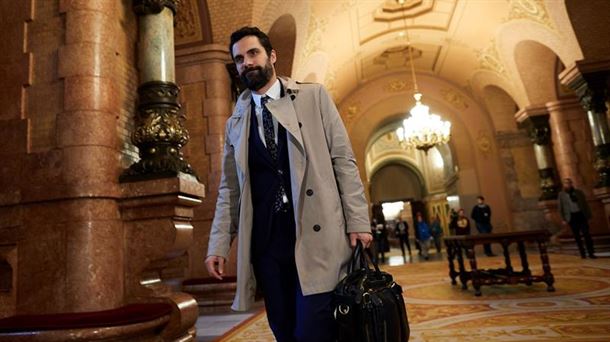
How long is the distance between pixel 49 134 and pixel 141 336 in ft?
5.29

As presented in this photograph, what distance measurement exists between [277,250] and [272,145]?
0.39 metres

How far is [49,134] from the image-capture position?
3.05 metres

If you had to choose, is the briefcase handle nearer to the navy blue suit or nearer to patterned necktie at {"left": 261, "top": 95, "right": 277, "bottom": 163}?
the navy blue suit

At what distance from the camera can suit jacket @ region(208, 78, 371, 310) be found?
55.1 inches

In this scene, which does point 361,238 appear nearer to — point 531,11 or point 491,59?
point 531,11

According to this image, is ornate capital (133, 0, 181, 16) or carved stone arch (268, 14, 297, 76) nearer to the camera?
ornate capital (133, 0, 181, 16)

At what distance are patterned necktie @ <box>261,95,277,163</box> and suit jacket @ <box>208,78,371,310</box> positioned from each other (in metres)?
0.05

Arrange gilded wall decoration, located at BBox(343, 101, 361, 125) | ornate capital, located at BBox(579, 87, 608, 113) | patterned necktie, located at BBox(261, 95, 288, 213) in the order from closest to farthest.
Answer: patterned necktie, located at BBox(261, 95, 288, 213) < ornate capital, located at BBox(579, 87, 608, 113) < gilded wall decoration, located at BBox(343, 101, 361, 125)

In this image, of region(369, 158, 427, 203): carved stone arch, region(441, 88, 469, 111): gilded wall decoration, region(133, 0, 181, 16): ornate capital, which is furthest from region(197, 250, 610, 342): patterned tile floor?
region(369, 158, 427, 203): carved stone arch

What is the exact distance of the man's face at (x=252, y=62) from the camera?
63.6 inches

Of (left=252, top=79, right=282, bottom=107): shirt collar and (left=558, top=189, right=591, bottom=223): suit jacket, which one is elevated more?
(left=252, top=79, right=282, bottom=107): shirt collar

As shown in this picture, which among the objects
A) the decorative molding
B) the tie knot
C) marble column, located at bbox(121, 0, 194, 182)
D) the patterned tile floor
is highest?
the decorative molding

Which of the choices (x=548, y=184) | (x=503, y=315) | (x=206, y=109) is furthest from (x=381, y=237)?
(x=503, y=315)

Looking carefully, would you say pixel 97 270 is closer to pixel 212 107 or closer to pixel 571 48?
pixel 212 107
